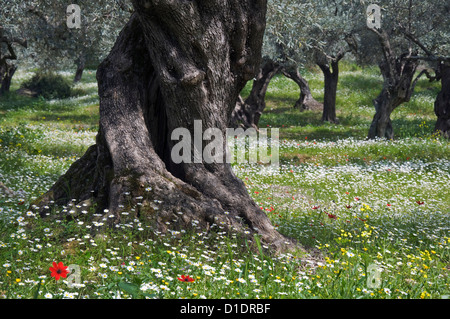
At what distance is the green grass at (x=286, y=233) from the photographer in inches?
167

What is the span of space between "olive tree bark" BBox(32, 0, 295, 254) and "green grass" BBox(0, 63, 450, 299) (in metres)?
0.36

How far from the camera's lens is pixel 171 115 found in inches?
255

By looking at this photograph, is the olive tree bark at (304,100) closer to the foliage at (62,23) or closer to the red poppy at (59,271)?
the foliage at (62,23)

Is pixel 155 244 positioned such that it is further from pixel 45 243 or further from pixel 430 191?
pixel 430 191

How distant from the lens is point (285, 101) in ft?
113

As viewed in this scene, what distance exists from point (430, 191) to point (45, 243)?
350 inches

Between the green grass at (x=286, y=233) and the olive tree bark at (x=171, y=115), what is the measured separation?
362mm

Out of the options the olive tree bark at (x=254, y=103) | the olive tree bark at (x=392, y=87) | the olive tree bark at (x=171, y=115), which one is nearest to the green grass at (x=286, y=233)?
the olive tree bark at (x=171, y=115)

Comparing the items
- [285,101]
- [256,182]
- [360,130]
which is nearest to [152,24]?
[256,182]

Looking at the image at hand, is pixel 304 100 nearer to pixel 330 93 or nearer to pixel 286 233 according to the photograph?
pixel 330 93

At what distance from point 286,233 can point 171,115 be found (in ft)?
7.94

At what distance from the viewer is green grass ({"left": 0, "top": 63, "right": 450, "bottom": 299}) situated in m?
4.25

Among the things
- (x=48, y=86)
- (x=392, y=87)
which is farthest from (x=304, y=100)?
(x=48, y=86)

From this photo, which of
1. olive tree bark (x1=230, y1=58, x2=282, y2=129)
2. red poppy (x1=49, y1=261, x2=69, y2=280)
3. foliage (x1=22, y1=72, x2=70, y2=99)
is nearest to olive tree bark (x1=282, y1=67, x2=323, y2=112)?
olive tree bark (x1=230, y1=58, x2=282, y2=129)
